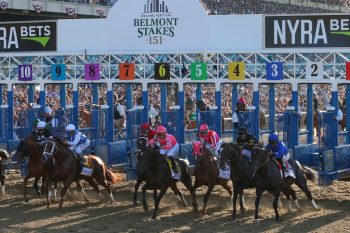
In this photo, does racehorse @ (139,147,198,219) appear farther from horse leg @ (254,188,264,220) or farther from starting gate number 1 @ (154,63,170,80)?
starting gate number 1 @ (154,63,170,80)

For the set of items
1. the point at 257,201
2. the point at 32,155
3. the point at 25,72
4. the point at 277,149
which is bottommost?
the point at 257,201

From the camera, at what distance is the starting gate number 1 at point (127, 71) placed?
1529 cm

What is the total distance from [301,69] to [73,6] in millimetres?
20441

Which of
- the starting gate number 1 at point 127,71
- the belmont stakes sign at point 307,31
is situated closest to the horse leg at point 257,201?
the belmont stakes sign at point 307,31

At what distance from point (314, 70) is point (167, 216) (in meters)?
4.03

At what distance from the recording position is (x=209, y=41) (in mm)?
14875

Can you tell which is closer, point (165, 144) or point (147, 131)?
point (165, 144)

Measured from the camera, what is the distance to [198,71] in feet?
48.3

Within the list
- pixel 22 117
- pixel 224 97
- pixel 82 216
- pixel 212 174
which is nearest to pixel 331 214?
pixel 212 174

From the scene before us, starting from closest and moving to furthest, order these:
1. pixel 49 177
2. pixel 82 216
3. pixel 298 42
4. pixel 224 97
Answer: pixel 82 216 < pixel 49 177 < pixel 298 42 < pixel 224 97

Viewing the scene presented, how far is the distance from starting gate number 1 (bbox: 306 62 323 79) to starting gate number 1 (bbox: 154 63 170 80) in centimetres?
269

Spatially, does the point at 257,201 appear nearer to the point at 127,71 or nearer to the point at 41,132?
the point at 41,132

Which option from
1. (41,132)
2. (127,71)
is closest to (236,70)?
(127,71)

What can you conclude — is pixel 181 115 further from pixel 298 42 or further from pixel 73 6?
pixel 73 6
